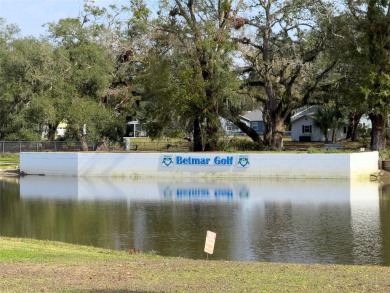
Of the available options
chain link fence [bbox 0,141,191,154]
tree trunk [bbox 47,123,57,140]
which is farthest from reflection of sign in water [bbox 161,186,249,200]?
tree trunk [bbox 47,123,57,140]

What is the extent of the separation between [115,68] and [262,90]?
15125 millimetres

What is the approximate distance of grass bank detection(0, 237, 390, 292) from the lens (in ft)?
34.9

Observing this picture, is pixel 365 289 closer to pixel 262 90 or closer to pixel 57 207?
pixel 57 207

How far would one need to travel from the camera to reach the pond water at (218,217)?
20094 millimetres

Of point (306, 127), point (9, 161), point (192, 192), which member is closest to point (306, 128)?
point (306, 127)

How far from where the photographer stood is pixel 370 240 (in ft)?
69.6

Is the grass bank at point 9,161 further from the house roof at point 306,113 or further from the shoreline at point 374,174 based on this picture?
the house roof at point 306,113

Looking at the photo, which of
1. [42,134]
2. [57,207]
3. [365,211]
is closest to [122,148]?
[42,134]

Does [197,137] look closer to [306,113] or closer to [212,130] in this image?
[212,130]

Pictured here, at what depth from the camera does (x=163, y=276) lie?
1202cm

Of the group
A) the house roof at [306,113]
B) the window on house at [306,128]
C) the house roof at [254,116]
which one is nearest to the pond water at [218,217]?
the house roof at [306,113]

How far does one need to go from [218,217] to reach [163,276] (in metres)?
15.7

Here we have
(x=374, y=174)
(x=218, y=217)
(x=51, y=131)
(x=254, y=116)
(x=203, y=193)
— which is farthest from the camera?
(x=254, y=116)

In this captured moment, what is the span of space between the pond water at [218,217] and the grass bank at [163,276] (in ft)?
14.6
